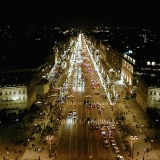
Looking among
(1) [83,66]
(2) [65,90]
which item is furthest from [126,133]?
(1) [83,66]

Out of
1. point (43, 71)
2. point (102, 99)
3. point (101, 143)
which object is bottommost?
point (101, 143)

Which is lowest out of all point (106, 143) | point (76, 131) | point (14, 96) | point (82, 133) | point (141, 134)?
point (106, 143)

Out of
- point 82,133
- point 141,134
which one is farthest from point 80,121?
point 141,134

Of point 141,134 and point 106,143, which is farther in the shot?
point 141,134

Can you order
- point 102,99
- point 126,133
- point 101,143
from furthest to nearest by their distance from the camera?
point 102,99
point 126,133
point 101,143

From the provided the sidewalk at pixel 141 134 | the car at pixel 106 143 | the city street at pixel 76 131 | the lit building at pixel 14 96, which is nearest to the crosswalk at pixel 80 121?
the city street at pixel 76 131

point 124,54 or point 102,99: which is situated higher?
point 124,54

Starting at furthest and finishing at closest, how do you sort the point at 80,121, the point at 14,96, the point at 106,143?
1. the point at 14,96
2. the point at 80,121
3. the point at 106,143

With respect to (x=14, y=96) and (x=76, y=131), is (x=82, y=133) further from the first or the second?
(x=14, y=96)

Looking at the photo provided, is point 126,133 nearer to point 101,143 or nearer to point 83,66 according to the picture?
point 101,143
